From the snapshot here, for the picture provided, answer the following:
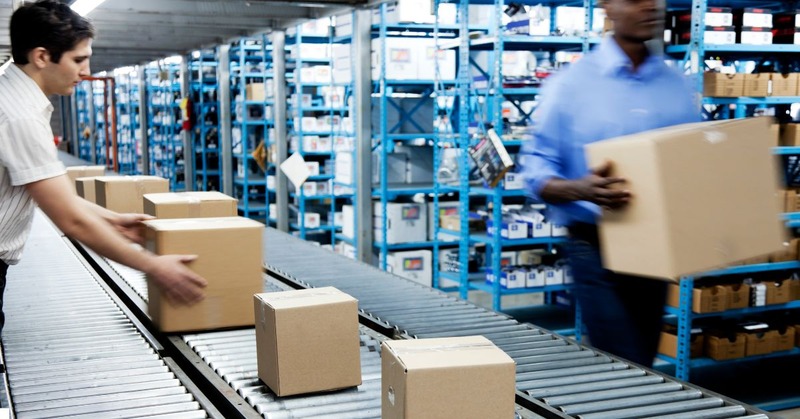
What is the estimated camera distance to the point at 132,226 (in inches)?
119

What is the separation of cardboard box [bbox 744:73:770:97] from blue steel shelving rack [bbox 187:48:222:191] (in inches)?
340

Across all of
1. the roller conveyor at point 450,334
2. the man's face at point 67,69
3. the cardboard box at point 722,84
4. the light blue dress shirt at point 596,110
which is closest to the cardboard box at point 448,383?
the roller conveyor at point 450,334

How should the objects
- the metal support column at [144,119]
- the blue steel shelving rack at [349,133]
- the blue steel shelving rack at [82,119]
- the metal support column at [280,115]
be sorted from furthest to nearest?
the blue steel shelving rack at [82,119] < the metal support column at [144,119] < the metal support column at [280,115] < the blue steel shelving rack at [349,133]

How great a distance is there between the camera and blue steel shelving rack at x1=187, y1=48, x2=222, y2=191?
493 inches

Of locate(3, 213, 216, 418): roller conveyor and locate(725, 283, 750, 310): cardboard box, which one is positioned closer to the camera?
locate(3, 213, 216, 418): roller conveyor

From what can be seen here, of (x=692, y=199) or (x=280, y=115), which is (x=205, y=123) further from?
(x=692, y=199)

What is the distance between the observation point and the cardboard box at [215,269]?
8.95ft

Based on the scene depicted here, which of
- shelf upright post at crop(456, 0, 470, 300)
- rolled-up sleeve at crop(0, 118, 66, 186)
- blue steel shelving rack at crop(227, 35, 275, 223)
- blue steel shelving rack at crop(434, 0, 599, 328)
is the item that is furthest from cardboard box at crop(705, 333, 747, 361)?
blue steel shelving rack at crop(227, 35, 275, 223)

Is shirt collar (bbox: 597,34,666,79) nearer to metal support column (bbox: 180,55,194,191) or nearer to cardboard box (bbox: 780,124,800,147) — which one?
cardboard box (bbox: 780,124,800,147)

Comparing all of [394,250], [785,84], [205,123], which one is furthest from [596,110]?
[205,123]

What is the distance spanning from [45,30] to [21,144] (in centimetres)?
37

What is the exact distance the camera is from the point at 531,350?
8.39 ft

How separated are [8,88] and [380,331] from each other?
55.4 inches

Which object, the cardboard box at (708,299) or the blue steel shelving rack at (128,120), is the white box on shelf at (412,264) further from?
the blue steel shelving rack at (128,120)
